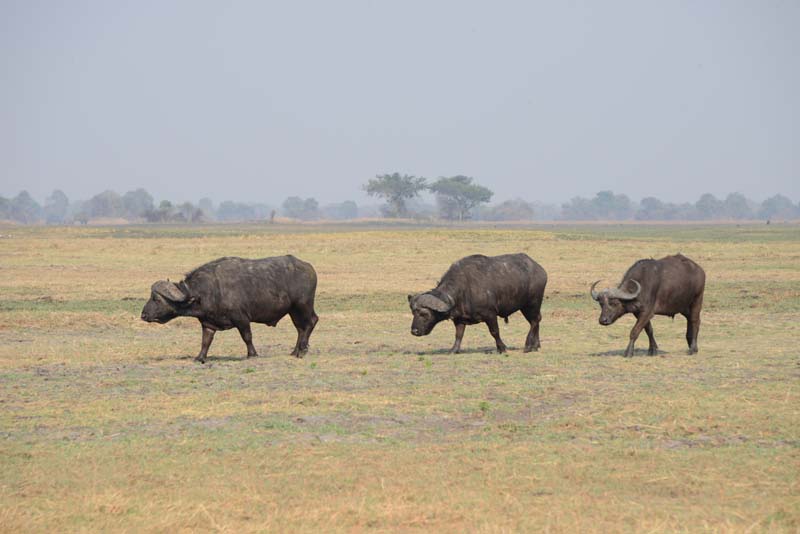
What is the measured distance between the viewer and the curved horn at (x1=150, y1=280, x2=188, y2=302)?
1867cm

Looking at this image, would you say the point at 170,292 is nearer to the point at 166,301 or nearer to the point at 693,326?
the point at 166,301

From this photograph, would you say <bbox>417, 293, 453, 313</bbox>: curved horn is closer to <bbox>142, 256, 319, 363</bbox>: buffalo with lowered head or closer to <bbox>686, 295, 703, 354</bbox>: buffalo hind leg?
<bbox>142, 256, 319, 363</bbox>: buffalo with lowered head

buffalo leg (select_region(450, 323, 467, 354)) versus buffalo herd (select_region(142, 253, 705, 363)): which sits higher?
buffalo herd (select_region(142, 253, 705, 363))

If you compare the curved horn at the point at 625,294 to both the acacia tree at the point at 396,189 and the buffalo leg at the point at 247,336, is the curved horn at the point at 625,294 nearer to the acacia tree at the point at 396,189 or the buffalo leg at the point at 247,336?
the buffalo leg at the point at 247,336

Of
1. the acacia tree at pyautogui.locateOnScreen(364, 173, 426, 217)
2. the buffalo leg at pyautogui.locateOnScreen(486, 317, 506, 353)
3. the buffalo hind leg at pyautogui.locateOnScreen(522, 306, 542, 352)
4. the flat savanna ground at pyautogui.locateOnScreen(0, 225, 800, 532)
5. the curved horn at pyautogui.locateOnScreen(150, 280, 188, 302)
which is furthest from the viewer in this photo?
the acacia tree at pyautogui.locateOnScreen(364, 173, 426, 217)

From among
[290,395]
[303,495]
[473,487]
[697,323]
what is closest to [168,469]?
[303,495]

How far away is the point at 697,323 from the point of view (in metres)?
19.5

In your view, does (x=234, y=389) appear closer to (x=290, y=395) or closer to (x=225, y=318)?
(x=290, y=395)

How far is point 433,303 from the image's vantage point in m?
19.3

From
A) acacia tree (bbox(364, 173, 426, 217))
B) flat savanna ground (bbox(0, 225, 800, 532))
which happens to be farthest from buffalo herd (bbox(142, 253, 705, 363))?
acacia tree (bbox(364, 173, 426, 217))

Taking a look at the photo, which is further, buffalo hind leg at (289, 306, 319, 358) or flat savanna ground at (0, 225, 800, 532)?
buffalo hind leg at (289, 306, 319, 358)

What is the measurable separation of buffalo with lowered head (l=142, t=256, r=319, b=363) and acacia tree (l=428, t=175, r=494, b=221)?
163 meters

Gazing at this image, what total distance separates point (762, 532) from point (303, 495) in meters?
3.87

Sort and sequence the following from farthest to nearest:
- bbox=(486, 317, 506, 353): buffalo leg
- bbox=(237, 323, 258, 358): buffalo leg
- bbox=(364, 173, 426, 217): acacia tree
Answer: bbox=(364, 173, 426, 217): acacia tree, bbox=(486, 317, 506, 353): buffalo leg, bbox=(237, 323, 258, 358): buffalo leg
